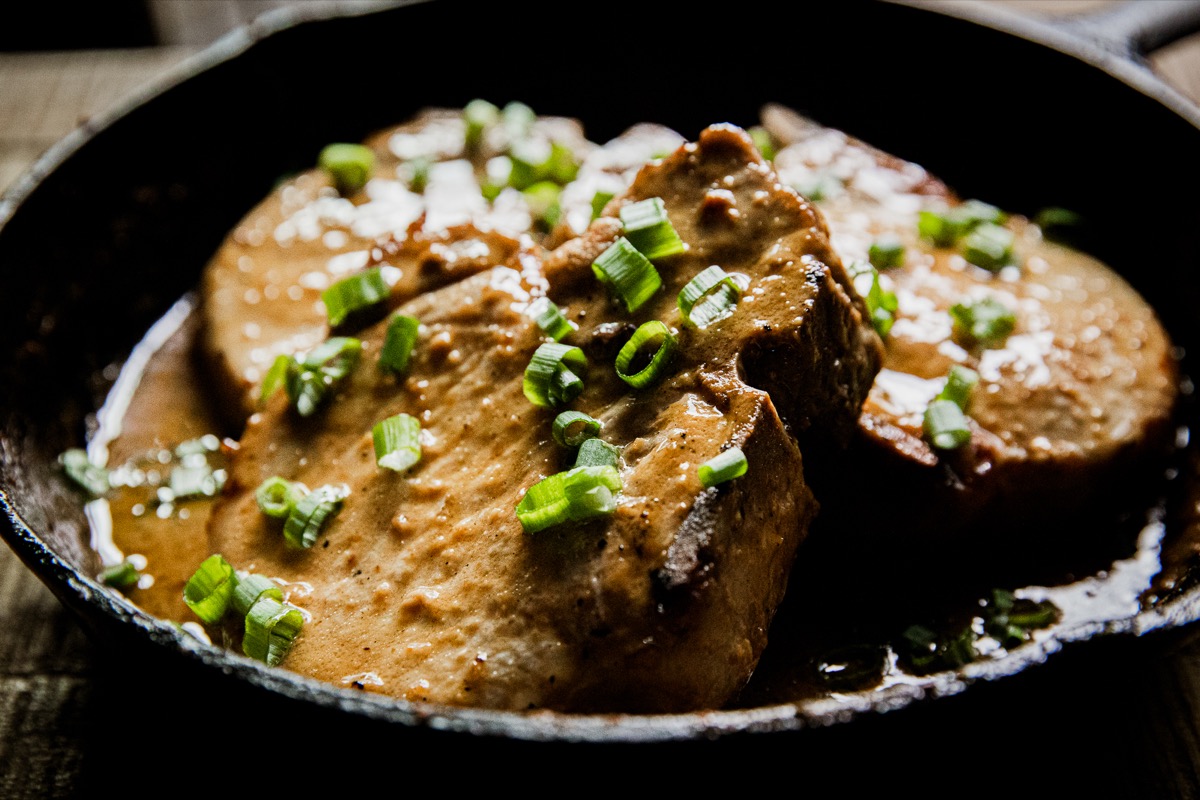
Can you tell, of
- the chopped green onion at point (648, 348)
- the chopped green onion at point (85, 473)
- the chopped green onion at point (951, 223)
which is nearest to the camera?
the chopped green onion at point (648, 348)

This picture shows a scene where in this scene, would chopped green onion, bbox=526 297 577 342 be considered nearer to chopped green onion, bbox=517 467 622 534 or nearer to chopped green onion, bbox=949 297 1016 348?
chopped green onion, bbox=517 467 622 534

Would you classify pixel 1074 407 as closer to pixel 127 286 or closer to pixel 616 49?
pixel 616 49

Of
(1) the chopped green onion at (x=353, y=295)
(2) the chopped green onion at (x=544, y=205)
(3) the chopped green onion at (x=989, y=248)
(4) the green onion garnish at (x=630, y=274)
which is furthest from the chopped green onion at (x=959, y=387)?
(1) the chopped green onion at (x=353, y=295)

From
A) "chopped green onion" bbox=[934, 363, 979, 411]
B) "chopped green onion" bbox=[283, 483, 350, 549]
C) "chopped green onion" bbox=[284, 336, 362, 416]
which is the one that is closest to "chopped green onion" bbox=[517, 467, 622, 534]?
"chopped green onion" bbox=[283, 483, 350, 549]

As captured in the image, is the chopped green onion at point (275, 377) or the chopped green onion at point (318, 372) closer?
the chopped green onion at point (318, 372)

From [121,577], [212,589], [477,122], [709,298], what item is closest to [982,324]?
[709,298]

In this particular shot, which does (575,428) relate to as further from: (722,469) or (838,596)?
(838,596)

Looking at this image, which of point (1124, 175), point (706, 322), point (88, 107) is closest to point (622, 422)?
point (706, 322)

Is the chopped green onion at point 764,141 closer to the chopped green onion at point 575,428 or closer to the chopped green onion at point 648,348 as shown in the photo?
the chopped green onion at point 648,348
